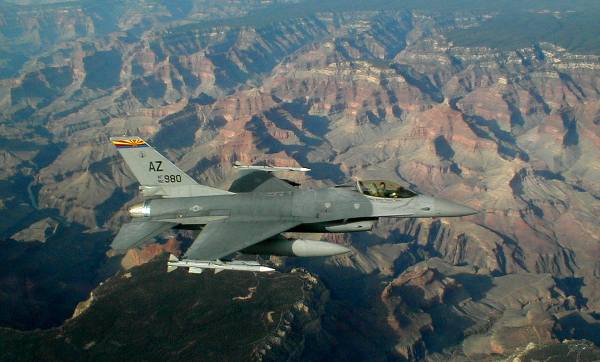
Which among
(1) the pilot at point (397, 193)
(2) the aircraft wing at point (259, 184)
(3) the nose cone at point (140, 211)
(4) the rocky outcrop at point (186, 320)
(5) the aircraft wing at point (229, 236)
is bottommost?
(4) the rocky outcrop at point (186, 320)

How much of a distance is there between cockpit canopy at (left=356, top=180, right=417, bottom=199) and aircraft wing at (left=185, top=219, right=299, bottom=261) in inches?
271

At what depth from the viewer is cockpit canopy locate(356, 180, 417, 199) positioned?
123 ft

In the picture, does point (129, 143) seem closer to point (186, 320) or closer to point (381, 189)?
point (381, 189)

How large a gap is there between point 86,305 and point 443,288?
294ft

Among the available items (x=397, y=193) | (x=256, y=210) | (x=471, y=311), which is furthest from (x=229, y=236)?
(x=471, y=311)

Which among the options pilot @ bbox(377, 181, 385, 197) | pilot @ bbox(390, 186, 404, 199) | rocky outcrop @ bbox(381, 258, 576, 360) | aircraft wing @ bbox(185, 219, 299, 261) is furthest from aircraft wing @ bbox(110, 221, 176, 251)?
rocky outcrop @ bbox(381, 258, 576, 360)

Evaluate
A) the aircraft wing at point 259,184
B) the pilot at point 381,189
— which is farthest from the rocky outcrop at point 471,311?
the aircraft wing at point 259,184

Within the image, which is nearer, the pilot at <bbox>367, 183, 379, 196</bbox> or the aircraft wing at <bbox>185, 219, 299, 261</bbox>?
the aircraft wing at <bbox>185, 219, 299, 261</bbox>

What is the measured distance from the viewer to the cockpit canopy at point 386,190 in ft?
123

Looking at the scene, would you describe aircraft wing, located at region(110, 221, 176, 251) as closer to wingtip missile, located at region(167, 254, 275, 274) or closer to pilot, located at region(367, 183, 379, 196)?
wingtip missile, located at region(167, 254, 275, 274)

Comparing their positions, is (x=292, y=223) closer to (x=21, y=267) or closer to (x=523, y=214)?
(x=21, y=267)

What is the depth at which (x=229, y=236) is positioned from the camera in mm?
35969

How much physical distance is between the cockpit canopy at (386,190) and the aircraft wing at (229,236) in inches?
271

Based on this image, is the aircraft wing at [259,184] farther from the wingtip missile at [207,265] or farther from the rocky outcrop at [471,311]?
the rocky outcrop at [471,311]
